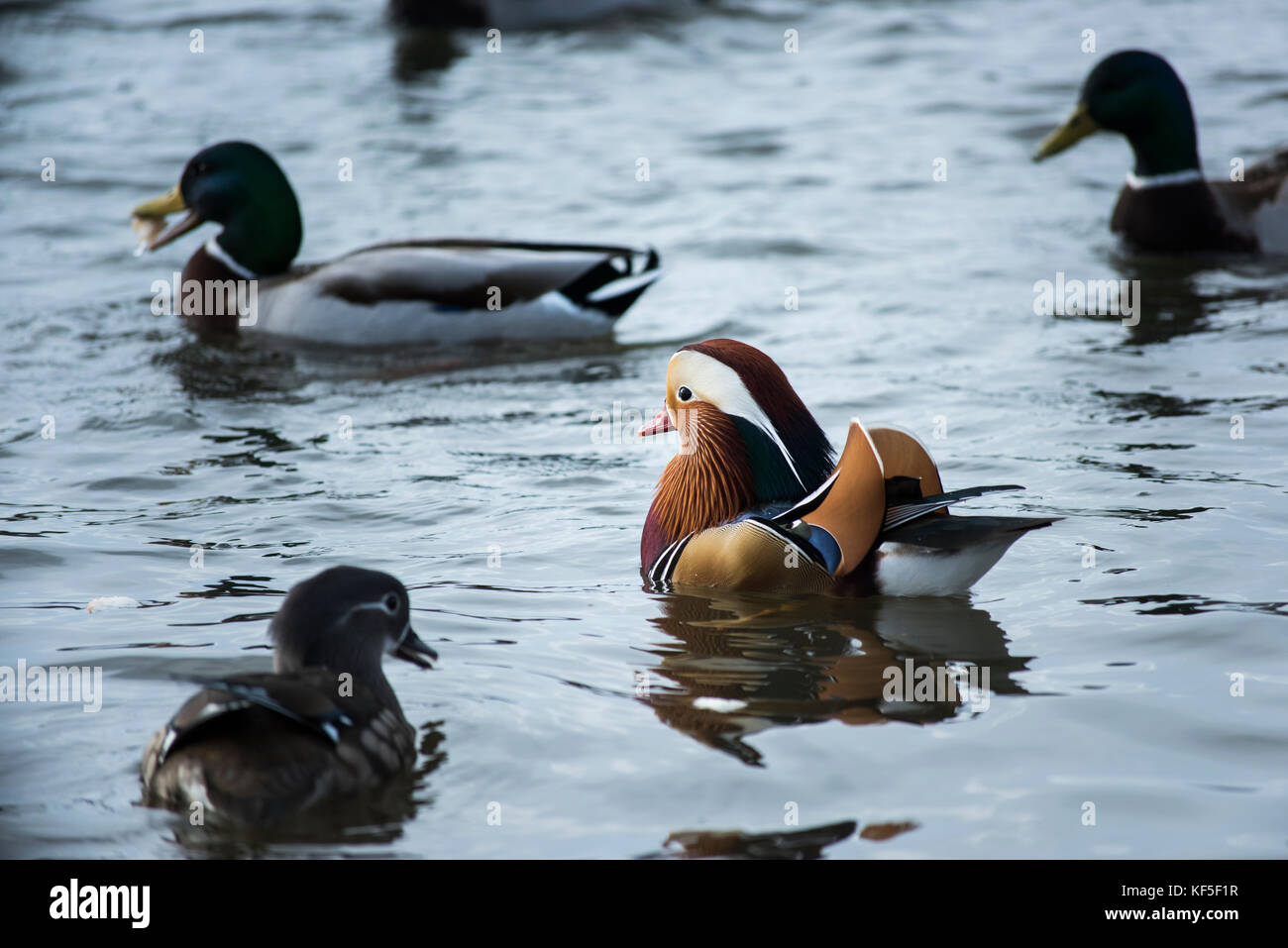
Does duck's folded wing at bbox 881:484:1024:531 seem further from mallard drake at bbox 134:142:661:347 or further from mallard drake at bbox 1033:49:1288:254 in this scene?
mallard drake at bbox 1033:49:1288:254

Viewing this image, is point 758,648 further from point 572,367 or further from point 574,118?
point 574,118

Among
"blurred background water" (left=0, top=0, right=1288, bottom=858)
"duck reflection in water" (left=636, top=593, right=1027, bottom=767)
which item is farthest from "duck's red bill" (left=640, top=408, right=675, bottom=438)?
"duck reflection in water" (left=636, top=593, right=1027, bottom=767)

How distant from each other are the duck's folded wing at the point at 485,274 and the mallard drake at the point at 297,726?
224 inches

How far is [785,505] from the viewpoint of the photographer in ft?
20.0

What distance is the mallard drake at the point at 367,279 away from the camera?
33.8 feet

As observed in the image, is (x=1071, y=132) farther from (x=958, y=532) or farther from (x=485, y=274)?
(x=958, y=532)

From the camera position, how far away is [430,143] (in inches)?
581

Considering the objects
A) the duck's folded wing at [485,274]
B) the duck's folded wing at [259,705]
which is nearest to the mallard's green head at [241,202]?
the duck's folded wing at [485,274]

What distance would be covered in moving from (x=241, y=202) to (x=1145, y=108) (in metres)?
6.38

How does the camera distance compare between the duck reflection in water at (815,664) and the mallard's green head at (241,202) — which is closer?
the duck reflection in water at (815,664)

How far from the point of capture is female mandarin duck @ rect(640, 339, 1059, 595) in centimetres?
572
